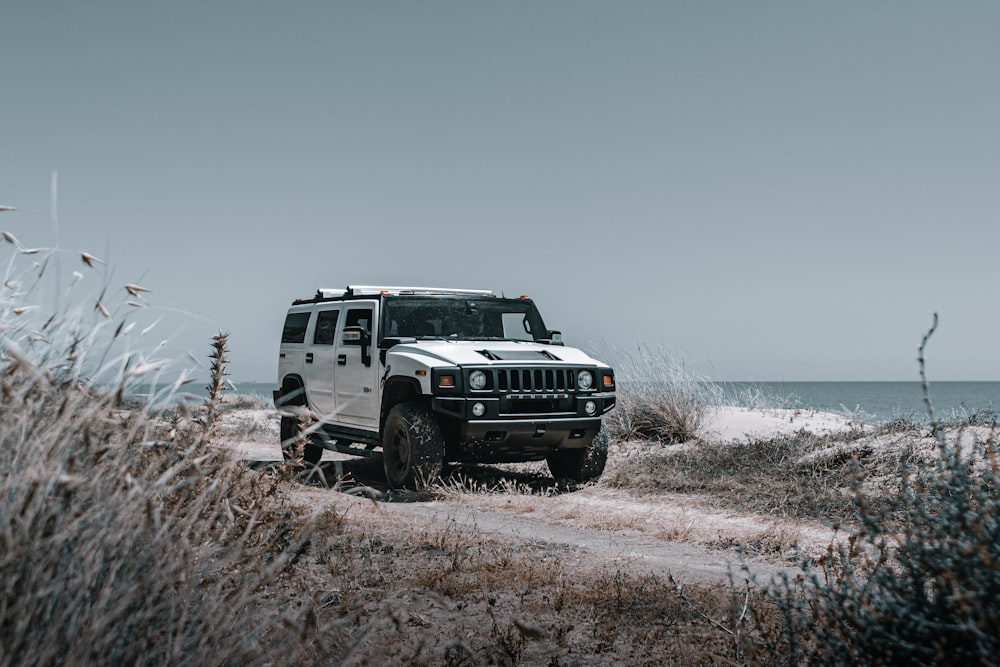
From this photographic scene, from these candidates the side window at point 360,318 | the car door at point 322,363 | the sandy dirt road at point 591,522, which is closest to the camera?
the sandy dirt road at point 591,522

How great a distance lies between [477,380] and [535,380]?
2.13 feet

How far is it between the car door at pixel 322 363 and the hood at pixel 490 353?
1.52 m

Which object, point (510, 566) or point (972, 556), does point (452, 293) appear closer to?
point (510, 566)

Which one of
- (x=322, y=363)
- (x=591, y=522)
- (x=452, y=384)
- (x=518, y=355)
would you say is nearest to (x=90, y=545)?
(x=591, y=522)

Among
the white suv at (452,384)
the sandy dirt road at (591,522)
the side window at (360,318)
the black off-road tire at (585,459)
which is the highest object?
the side window at (360,318)

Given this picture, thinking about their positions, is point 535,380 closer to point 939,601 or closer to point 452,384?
point 452,384

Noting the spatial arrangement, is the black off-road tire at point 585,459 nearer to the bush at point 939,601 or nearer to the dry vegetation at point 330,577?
the dry vegetation at point 330,577

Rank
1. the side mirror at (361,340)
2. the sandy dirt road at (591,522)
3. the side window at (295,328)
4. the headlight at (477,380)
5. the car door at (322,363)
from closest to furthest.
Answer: the sandy dirt road at (591,522) → the headlight at (477,380) → the side mirror at (361,340) → the car door at (322,363) → the side window at (295,328)

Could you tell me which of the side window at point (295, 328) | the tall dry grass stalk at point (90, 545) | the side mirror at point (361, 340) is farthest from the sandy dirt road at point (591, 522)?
the side window at point (295, 328)

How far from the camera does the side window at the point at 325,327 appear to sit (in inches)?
421

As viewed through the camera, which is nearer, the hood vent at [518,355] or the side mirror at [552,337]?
the hood vent at [518,355]

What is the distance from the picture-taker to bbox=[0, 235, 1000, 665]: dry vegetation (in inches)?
96.6

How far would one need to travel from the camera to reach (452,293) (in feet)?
34.0

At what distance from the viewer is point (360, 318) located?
33.4 ft
